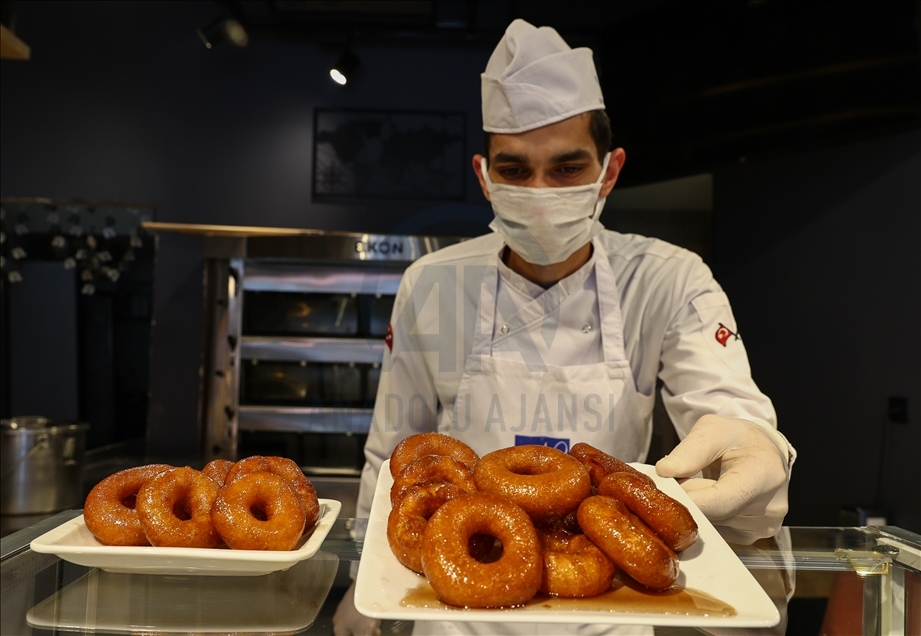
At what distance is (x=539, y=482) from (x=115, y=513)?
0.59m

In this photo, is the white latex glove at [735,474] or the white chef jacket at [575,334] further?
the white chef jacket at [575,334]

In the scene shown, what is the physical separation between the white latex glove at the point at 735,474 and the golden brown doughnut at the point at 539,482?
0.25 m

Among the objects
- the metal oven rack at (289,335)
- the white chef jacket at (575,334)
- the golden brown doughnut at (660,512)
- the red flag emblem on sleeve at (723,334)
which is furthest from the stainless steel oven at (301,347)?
the golden brown doughnut at (660,512)

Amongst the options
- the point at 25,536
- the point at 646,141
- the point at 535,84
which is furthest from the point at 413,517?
the point at 646,141

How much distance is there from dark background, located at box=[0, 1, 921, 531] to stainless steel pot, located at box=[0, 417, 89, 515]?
1.33 meters

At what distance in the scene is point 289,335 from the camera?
4.61 m

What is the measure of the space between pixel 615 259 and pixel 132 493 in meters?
A: 1.69

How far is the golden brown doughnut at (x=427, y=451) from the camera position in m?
1.12

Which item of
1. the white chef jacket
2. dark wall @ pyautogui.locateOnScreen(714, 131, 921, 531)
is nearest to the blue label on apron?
the white chef jacket

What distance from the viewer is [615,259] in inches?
91.5

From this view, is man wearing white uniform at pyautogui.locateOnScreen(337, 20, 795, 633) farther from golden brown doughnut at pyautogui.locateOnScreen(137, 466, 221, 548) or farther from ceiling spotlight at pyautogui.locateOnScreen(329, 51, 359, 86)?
ceiling spotlight at pyautogui.locateOnScreen(329, 51, 359, 86)

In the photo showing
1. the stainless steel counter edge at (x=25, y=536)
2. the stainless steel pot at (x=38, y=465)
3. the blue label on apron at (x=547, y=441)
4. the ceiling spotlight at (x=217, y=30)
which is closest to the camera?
Answer: the stainless steel counter edge at (x=25, y=536)

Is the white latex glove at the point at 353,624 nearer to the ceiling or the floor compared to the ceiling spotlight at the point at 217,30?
nearer to the floor

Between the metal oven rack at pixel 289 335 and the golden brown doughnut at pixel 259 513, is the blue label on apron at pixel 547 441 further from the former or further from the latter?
the metal oven rack at pixel 289 335
